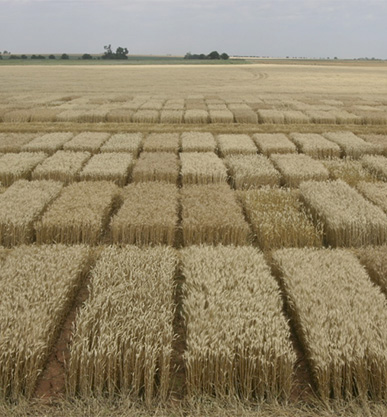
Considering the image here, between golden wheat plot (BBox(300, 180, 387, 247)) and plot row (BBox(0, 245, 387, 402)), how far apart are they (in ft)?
4.11

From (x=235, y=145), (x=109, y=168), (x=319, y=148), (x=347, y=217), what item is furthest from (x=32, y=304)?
(x=319, y=148)

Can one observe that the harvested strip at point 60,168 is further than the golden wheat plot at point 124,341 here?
Yes

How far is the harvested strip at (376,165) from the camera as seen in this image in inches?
350

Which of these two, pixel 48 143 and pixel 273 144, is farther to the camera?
pixel 273 144

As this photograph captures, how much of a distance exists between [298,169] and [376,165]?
2.12 metres

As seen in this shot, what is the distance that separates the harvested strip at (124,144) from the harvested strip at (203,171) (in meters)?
2.02

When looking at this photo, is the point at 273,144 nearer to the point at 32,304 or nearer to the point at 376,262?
the point at 376,262

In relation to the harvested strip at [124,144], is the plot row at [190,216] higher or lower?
lower

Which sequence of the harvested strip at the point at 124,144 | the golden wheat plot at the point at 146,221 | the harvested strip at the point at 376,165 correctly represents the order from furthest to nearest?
the harvested strip at the point at 124,144 → the harvested strip at the point at 376,165 → the golden wheat plot at the point at 146,221

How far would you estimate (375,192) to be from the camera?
7.34 m

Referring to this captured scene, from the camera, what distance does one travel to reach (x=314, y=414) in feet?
9.73

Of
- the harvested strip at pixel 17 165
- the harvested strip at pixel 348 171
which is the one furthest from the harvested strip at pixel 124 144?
the harvested strip at pixel 348 171

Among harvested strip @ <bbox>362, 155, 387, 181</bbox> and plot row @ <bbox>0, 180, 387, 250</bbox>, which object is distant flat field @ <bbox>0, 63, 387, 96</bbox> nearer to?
harvested strip @ <bbox>362, 155, 387, 181</bbox>

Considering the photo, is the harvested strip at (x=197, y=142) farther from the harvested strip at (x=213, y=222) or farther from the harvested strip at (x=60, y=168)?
the harvested strip at (x=213, y=222)
